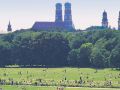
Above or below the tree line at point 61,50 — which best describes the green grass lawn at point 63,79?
below

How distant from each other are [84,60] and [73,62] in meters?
3.12

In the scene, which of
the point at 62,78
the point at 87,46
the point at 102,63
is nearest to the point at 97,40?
the point at 87,46

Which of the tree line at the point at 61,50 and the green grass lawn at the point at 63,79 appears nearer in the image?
the green grass lawn at the point at 63,79

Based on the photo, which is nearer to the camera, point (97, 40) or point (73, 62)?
point (73, 62)

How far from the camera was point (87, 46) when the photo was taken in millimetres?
122688

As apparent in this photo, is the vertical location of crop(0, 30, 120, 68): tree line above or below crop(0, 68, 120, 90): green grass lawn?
above

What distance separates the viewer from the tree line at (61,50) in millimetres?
117000

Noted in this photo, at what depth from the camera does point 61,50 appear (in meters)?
129

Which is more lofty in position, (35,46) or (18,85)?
(35,46)

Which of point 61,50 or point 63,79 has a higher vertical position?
point 61,50

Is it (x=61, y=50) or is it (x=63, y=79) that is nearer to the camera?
(x=63, y=79)

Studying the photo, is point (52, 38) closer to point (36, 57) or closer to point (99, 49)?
point (36, 57)

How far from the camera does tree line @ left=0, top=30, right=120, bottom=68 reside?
117000 millimetres

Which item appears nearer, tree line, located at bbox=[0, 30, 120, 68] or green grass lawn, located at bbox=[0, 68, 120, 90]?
green grass lawn, located at bbox=[0, 68, 120, 90]
